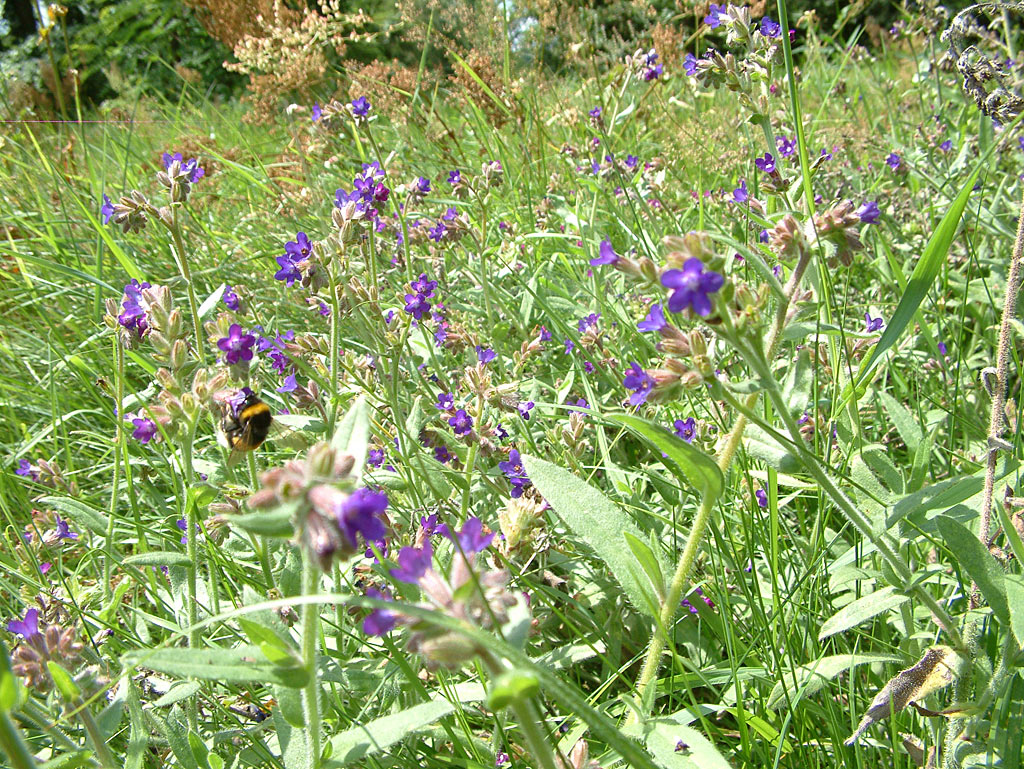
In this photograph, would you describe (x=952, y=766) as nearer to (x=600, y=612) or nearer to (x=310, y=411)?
(x=600, y=612)

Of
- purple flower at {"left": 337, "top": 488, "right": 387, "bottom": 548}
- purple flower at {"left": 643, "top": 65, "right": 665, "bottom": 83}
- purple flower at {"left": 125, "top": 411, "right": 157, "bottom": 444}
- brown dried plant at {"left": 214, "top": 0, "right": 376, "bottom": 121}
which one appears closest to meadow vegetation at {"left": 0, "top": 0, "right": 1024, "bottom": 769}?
purple flower at {"left": 337, "top": 488, "right": 387, "bottom": 548}

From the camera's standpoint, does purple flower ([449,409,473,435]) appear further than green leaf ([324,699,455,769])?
Yes

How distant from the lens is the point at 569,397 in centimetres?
336

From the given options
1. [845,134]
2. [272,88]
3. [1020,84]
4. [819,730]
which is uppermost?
[272,88]

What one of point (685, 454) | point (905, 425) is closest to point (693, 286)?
point (685, 454)

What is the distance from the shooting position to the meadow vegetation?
1.44m

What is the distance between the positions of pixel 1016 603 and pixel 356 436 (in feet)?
4.24

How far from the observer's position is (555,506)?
1.62 m

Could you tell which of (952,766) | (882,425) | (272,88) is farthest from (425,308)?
(272,88)

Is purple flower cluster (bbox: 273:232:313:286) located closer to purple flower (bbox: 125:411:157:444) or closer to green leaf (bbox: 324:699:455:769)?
purple flower (bbox: 125:411:157:444)

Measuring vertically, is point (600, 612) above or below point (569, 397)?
below

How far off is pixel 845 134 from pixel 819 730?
444 cm

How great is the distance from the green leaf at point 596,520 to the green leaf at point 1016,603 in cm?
68

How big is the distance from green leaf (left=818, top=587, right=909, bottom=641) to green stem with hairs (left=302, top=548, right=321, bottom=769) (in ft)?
3.42
